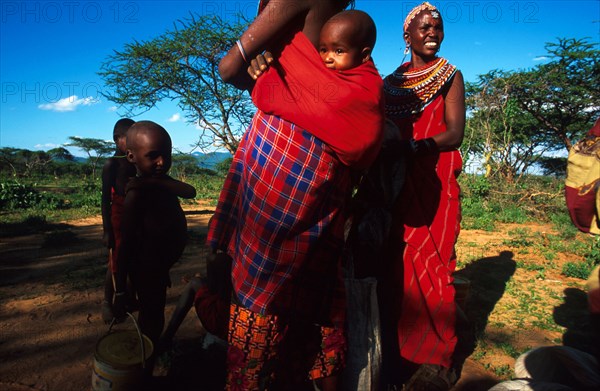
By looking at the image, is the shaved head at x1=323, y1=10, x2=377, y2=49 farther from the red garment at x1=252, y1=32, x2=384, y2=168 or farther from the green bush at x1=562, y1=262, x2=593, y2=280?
the green bush at x1=562, y1=262, x2=593, y2=280

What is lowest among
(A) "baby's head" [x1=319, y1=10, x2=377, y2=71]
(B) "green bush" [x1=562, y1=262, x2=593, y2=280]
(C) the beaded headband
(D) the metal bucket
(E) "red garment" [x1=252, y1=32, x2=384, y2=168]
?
(D) the metal bucket

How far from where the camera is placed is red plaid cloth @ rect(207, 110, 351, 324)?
1255 millimetres

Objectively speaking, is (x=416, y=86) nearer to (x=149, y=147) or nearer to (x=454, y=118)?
(x=454, y=118)

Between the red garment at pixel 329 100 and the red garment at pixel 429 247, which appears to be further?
the red garment at pixel 429 247

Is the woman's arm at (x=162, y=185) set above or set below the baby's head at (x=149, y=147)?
below

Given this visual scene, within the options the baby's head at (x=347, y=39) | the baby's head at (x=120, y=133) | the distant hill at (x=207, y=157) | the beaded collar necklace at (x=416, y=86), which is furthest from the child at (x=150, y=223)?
the distant hill at (x=207, y=157)

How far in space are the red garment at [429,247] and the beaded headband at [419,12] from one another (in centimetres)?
56

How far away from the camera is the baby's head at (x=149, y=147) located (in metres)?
2.02

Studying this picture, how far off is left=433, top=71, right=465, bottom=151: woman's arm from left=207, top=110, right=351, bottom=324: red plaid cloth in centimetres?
80

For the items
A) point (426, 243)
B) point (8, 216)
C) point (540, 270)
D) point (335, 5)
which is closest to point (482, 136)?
point (540, 270)

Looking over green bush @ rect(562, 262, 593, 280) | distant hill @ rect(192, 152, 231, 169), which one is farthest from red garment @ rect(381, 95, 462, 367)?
distant hill @ rect(192, 152, 231, 169)

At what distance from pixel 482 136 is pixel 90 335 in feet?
46.3

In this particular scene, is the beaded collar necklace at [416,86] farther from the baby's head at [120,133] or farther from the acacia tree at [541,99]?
the acacia tree at [541,99]

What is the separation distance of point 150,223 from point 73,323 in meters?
1.64
